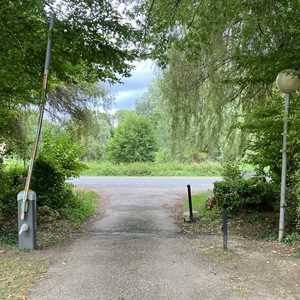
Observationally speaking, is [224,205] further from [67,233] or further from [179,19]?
[179,19]

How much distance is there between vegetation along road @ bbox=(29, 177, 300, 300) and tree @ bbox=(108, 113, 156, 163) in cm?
2678

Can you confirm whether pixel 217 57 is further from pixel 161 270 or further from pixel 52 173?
pixel 52 173

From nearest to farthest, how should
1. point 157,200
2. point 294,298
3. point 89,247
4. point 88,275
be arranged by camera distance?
point 294,298
point 88,275
point 89,247
point 157,200

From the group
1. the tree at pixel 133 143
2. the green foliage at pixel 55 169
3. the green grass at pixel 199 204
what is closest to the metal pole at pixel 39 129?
the green foliage at pixel 55 169

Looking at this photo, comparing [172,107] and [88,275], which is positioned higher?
[172,107]

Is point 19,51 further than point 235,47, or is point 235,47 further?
point 235,47

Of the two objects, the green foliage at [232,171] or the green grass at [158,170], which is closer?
the green foliage at [232,171]

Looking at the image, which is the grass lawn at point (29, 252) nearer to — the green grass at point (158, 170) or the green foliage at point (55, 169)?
the green foliage at point (55, 169)

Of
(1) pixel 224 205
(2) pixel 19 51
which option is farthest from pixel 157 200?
(2) pixel 19 51

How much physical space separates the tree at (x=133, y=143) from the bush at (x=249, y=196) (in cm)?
2451

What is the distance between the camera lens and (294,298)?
3918 millimetres

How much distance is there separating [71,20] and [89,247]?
12.5 feet

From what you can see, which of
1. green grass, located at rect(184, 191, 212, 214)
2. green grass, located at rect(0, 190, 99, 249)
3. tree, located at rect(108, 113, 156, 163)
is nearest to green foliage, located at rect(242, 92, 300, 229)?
green grass, located at rect(184, 191, 212, 214)

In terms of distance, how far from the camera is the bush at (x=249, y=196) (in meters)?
10.2
